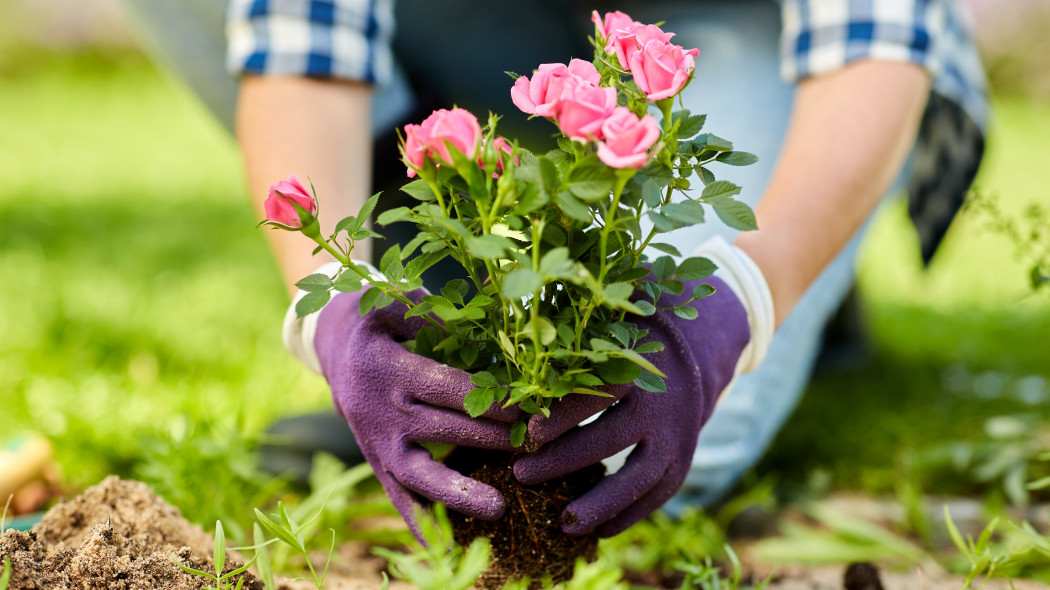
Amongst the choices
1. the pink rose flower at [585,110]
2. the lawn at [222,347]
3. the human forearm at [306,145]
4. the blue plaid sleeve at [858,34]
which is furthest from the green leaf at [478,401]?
the blue plaid sleeve at [858,34]

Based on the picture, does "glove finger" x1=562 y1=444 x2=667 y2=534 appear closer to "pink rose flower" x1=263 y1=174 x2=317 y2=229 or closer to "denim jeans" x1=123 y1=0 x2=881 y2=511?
"pink rose flower" x1=263 y1=174 x2=317 y2=229

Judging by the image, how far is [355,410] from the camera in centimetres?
117

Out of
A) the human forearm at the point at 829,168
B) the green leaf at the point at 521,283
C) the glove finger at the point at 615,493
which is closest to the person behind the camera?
the green leaf at the point at 521,283

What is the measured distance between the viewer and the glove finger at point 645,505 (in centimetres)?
121

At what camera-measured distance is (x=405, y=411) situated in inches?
44.7

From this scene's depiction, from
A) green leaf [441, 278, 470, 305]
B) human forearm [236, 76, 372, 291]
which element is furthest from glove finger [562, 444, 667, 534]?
human forearm [236, 76, 372, 291]

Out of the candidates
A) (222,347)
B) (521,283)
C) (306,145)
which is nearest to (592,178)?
(521,283)

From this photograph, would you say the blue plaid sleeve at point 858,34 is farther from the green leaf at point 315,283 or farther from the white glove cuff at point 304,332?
the green leaf at point 315,283

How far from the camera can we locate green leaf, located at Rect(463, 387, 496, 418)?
3.27 feet

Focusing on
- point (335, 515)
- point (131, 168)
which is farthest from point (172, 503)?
point (131, 168)

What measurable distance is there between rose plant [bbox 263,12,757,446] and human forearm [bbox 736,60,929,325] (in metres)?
0.44

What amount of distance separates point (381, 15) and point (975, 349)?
92.3 inches

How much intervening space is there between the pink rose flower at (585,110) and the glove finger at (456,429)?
16.4 inches

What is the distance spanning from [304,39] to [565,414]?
3.55ft
